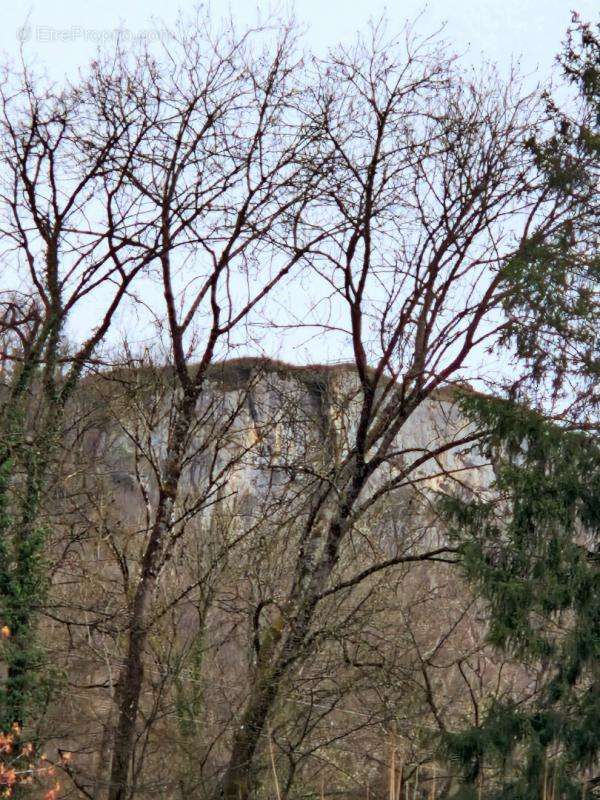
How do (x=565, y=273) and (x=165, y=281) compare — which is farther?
(x=165, y=281)

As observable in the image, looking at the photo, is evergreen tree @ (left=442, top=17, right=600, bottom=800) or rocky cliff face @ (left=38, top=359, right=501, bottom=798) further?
rocky cliff face @ (left=38, top=359, right=501, bottom=798)

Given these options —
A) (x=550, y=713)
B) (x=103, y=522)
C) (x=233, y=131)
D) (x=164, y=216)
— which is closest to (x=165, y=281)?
(x=164, y=216)

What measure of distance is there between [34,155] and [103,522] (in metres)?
4.45

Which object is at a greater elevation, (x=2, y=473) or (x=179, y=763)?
(x=2, y=473)

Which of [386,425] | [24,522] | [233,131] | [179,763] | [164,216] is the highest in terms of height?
[233,131]

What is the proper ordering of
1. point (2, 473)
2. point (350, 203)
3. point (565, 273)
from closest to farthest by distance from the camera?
point (565, 273) → point (2, 473) → point (350, 203)

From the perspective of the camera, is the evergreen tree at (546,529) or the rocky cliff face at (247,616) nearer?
the evergreen tree at (546,529)

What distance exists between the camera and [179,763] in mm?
12625

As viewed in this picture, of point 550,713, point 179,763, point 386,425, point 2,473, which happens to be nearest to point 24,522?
point 2,473

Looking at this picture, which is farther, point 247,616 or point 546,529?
point 247,616

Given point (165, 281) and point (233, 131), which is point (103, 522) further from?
point (233, 131)

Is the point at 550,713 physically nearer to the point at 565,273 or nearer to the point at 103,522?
the point at 565,273

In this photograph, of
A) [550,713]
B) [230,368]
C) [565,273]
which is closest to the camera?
[550,713]

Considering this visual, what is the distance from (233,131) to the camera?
1304 centimetres
